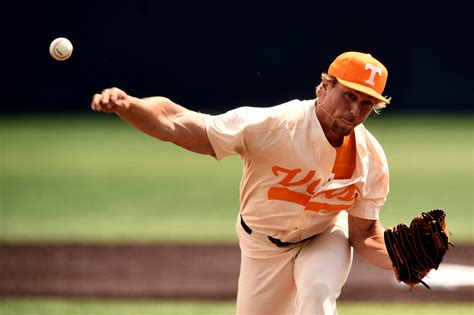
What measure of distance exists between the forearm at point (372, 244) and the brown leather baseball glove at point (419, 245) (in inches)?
4.3

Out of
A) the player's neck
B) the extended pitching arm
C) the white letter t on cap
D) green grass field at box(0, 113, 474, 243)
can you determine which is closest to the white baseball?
the extended pitching arm

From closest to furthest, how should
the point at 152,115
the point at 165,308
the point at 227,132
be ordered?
the point at 152,115, the point at 227,132, the point at 165,308

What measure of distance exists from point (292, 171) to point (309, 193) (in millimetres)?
186

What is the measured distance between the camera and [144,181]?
1279cm

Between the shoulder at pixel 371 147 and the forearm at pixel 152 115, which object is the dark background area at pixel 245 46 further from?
the forearm at pixel 152 115

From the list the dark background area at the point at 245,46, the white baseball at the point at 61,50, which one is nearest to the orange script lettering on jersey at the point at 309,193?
the white baseball at the point at 61,50

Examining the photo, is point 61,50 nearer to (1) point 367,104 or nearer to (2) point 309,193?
(2) point 309,193

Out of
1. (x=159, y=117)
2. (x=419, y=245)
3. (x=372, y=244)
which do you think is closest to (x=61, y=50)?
(x=159, y=117)

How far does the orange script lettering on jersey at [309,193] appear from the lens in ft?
16.8

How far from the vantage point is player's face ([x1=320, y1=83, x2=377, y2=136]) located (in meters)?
4.95

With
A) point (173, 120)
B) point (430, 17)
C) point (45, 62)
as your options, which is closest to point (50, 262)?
point (173, 120)

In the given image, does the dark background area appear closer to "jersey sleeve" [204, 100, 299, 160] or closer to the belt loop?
the belt loop

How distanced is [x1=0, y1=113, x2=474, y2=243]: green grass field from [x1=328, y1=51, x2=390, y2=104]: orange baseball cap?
15.7 feet

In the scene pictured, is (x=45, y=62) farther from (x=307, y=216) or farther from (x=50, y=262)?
(x=307, y=216)
